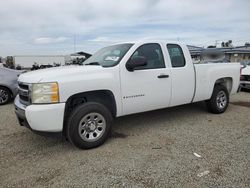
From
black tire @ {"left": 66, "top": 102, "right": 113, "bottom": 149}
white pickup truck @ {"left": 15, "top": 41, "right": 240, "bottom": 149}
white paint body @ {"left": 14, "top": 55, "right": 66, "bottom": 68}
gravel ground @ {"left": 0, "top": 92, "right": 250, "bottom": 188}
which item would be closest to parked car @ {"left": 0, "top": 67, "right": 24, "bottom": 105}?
gravel ground @ {"left": 0, "top": 92, "right": 250, "bottom": 188}

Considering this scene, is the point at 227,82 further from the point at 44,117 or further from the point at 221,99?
the point at 44,117

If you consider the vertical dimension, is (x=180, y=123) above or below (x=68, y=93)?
below

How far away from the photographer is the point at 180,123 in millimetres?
4820

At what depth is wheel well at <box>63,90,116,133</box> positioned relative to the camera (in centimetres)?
345

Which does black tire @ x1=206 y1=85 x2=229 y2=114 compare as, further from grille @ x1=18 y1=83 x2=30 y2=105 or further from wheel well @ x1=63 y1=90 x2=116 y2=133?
grille @ x1=18 y1=83 x2=30 y2=105

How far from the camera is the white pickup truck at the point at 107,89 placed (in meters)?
3.14

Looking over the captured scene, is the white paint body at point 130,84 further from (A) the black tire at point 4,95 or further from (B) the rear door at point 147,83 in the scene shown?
(A) the black tire at point 4,95

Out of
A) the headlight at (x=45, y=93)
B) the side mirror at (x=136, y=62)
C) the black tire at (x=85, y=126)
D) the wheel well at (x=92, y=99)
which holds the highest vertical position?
the side mirror at (x=136, y=62)

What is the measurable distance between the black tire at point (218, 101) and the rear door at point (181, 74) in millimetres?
933

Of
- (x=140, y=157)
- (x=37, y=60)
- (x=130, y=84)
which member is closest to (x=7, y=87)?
(x=130, y=84)

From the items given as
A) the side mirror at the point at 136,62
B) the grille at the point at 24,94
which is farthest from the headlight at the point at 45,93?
the side mirror at the point at 136,62

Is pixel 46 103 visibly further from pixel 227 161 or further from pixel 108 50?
pixel 227 161

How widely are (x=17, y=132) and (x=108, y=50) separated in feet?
8.71

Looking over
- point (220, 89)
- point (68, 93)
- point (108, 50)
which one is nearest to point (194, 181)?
point (68, 93)
